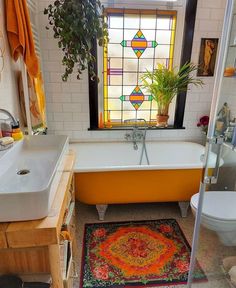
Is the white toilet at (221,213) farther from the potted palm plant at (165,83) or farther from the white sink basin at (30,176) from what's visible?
the potted palm plant at (165,83)

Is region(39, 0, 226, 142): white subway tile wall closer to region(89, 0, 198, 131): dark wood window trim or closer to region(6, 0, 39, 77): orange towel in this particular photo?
region(89, 0, 198, 131): dark wood window trim

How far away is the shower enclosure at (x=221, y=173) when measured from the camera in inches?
40.5

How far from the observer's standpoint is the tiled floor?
1608 mm

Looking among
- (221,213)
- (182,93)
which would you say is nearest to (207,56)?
(182,93)

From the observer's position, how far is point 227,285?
1.51 meters

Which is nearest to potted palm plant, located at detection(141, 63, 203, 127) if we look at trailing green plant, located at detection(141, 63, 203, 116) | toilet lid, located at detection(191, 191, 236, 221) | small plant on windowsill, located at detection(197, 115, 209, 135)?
trailing green plant, located at detection(141, 63, 203, 116)

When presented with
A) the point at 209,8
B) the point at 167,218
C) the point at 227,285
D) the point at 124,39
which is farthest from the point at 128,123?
the point at 227,285

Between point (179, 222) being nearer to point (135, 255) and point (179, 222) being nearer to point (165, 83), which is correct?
point (135, 255)

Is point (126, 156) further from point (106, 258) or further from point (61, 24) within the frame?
point (61, 24)

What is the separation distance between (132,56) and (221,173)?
183cm

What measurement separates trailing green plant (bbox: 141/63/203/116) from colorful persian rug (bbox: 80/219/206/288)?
1.47 meters

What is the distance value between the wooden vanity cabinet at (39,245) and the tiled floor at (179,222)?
0.61 meters

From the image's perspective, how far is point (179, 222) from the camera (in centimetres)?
217

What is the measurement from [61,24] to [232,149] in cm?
186
